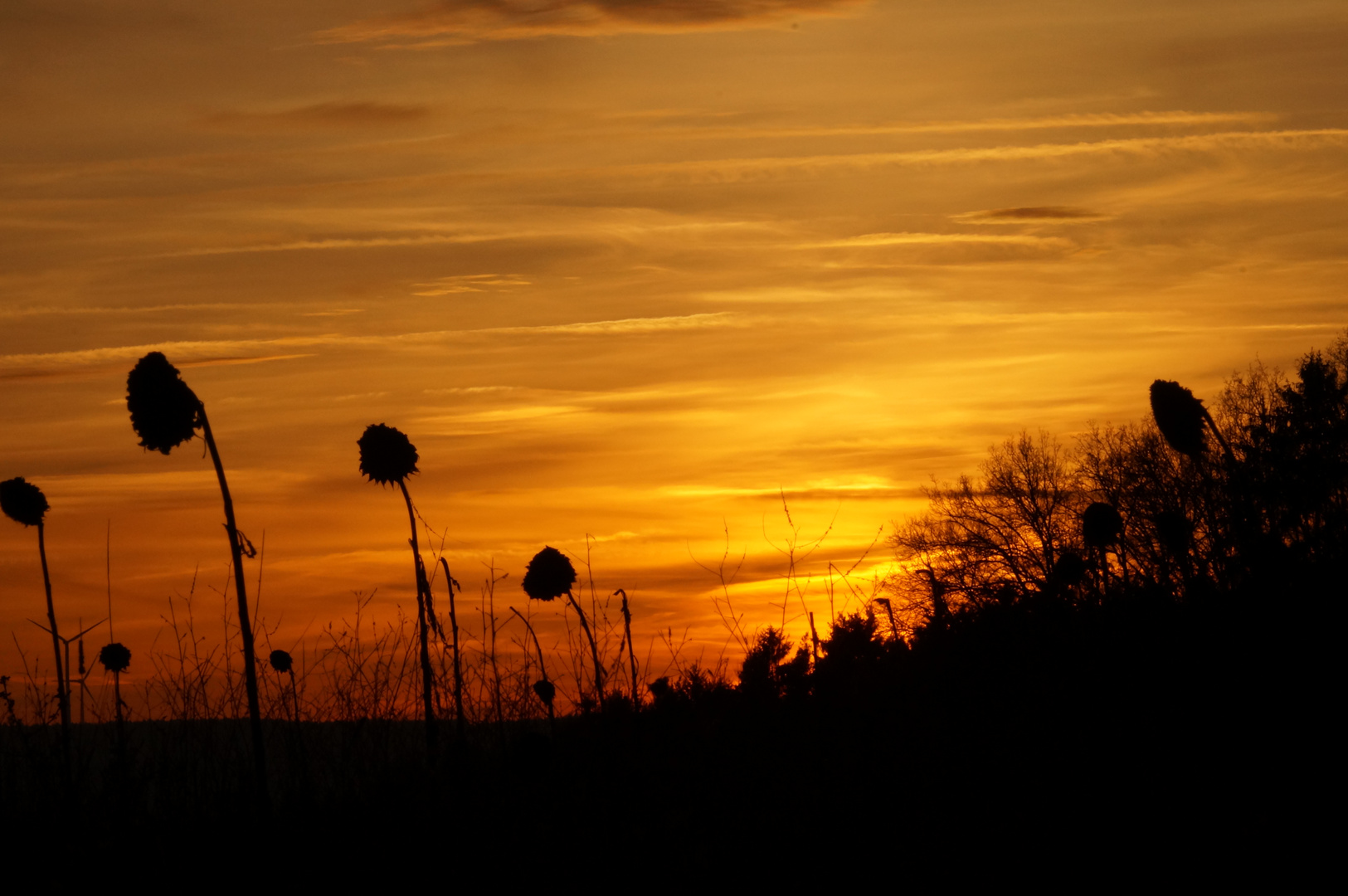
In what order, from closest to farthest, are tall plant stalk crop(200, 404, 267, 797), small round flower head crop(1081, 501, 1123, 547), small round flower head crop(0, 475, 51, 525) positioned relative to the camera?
tall plant stalk crop(200, 404, 267, 797) < small round flower head crop(0, 475, 51, 525) < small round flower head crop(1081, 501, 1123, 547)

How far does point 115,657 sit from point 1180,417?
10298mm

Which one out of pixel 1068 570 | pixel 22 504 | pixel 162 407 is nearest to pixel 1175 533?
pixel 1068 570

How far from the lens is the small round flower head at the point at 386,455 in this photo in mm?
8938

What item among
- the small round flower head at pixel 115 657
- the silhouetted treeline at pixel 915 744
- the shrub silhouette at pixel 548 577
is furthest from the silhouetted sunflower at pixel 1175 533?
the small round flower head at pixel 115 657

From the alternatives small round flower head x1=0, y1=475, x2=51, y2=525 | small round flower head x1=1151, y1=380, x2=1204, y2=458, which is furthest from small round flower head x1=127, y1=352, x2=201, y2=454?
small round flower head x1=1151, y1=380, x2=1204, y2=458

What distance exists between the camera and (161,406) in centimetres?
721

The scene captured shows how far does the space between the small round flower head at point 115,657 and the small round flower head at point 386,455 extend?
177 inches

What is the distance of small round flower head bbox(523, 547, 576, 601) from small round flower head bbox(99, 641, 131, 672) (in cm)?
395

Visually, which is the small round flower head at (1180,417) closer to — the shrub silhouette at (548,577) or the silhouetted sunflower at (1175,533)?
the silhouetted sunflower at (1175,533)

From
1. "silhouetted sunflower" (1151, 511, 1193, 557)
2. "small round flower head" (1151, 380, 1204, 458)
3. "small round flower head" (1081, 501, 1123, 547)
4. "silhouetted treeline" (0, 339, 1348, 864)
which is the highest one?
"small round flower head" (1151, 380, 1204, 458)

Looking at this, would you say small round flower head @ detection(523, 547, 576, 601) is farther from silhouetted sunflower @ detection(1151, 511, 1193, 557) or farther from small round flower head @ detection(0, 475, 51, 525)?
silhouetted sunflower @ detection(1151, 511, 1193, 557)

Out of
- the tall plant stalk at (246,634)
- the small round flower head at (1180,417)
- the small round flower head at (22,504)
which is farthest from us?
the small round flower head at (1180,417)

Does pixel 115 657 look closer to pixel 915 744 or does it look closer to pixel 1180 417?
pixel 915 744

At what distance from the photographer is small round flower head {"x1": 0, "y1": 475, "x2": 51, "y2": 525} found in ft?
34.8
